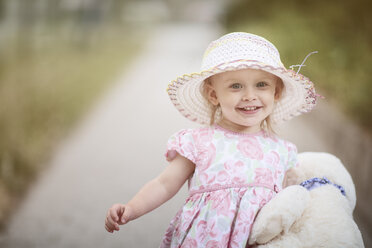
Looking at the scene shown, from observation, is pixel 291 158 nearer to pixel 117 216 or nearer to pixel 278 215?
pixel 278 215

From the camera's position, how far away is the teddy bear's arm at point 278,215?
1.59 m

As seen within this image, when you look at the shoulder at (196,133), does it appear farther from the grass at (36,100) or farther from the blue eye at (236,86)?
the grass at (36,100)

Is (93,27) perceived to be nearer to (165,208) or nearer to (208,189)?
(165,208)

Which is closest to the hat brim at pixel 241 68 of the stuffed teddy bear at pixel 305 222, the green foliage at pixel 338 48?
the stuffed teddy bear at pixel 305 222

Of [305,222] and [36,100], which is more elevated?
[36,100]

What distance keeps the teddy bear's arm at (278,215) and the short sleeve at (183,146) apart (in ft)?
1.26

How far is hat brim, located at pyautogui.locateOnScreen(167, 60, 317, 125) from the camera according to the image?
1741 millimetres

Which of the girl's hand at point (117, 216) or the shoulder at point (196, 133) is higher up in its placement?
the shoulder at point (196, 133)

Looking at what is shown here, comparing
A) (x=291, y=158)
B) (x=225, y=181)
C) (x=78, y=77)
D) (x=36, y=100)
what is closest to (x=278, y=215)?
(x=225, y=181)

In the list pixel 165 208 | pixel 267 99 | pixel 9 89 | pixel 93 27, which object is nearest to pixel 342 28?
pixel 165 208

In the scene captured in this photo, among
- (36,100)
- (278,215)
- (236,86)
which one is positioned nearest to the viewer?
(278,215)

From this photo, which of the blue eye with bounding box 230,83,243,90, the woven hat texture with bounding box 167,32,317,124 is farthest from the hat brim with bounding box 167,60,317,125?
the blue eye with bounding box 230,83,243,90

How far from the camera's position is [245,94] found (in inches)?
71.5

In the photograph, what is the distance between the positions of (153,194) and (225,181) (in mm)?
327
